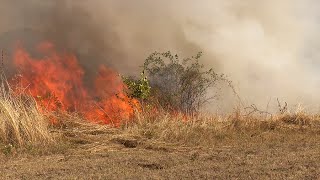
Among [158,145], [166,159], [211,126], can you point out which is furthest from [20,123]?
[211,126]

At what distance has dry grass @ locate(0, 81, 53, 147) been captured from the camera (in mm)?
7441

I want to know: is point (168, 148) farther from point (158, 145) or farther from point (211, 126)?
point (211, 126)

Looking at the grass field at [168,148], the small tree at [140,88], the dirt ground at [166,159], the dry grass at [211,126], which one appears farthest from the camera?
the small tree at [140,88]

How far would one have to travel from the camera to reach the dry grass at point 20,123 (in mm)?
7441

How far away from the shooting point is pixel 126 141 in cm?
761

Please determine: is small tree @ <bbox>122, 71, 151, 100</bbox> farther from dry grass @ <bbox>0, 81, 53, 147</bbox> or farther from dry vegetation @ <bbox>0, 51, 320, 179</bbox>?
dry grass @ <bbox>0, 81, 53, 147</bbox>

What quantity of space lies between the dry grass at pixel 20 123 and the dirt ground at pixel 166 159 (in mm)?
435

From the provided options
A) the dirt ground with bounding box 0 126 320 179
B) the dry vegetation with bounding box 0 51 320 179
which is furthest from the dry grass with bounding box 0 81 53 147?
the dirt ground with bounding box 0 126 320 179

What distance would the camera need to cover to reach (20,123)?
7660mm

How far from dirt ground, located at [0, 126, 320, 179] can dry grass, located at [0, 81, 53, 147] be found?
0.44 meters

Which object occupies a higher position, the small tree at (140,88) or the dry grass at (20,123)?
the small tree at (140,88)

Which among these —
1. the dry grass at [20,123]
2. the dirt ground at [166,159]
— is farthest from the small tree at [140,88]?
the dry grass at [20,123]

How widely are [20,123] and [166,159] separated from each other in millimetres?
2676

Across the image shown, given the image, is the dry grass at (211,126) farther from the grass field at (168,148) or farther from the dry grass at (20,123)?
the dry grass at (20,123)
